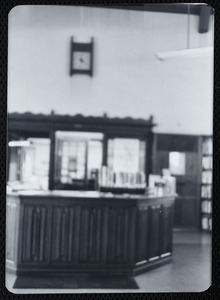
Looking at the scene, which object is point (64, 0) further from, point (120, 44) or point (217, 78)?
point (120, 44)

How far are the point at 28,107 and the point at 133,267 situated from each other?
4021 mm

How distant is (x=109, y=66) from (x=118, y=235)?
13.7 feet

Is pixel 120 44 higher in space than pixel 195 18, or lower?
lower

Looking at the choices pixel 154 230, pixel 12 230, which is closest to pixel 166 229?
pixel 154 230

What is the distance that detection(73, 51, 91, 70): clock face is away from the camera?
7934 mm

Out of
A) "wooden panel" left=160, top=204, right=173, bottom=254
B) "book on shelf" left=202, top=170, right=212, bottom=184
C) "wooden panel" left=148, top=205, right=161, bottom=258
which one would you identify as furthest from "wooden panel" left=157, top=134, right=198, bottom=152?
"wooden panel" left=148, top=205, right=161, bottom=258

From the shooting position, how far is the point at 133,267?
4.75 metres

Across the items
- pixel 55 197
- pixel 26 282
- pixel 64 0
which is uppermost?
pixel 64 0

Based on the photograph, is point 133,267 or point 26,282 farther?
point 133,267

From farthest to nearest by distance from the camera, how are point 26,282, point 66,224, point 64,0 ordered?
1. point 66,224
2. point 26,282
3. point 64,0

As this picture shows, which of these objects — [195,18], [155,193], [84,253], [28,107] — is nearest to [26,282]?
[84,253]

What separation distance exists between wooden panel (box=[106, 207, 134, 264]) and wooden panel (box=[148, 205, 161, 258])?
396 mm

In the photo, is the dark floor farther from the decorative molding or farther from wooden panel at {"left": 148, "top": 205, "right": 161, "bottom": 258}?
the decorative molding

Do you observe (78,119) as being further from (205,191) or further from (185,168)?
(205,191)
